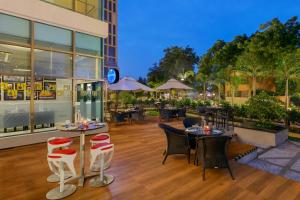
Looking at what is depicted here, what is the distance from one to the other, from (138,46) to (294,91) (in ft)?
371

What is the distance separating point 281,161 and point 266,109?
2.31 meters

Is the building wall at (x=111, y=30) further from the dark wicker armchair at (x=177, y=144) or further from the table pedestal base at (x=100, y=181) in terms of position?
the table pedestal base at (x=100, y=181)

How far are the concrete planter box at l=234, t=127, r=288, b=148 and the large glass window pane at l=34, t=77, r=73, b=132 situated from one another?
6283 millimetres

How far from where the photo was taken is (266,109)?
6.99 metres

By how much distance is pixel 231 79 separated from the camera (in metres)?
19.4

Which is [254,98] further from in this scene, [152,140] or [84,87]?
[84,87]

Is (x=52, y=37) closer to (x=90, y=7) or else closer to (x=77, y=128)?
(x=90, y=7)

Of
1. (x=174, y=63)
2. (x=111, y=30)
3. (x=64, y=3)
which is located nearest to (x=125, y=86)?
(x=64, y=3)

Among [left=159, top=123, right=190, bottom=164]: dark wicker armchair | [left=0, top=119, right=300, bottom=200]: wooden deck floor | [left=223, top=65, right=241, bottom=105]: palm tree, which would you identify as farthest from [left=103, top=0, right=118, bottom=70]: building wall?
[left=159, top=123, right=190, bottom=164]: dark wicker armchair

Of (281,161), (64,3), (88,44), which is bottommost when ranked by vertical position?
(281,161)

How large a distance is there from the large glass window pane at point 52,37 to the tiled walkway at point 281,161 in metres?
6.92

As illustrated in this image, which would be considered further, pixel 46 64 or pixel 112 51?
pixel 112 51

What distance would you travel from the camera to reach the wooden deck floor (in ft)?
10.6

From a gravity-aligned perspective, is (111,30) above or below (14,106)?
above
